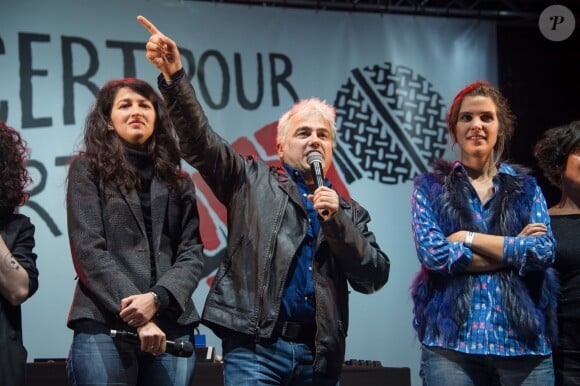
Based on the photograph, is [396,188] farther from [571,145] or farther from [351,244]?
[351,244]

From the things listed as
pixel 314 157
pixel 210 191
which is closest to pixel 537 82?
pixel 210 191

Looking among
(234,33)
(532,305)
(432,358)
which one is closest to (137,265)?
(432,358)

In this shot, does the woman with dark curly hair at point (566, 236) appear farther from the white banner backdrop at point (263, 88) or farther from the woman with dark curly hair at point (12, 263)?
the white banner backdrop at point (263, 88)

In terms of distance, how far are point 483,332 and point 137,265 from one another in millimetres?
1273

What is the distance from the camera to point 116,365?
291 centimetres

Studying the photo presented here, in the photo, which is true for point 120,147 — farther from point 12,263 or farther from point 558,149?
point 558,149

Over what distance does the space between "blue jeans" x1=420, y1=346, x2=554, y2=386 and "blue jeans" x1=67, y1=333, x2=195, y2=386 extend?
3.09 feet

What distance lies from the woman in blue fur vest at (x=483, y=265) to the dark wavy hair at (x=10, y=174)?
153cm

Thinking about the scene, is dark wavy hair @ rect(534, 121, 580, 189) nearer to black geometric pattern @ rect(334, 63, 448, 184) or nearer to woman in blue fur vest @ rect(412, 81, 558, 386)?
woman in blue fur vest @ rect(412, 81, 558, 386)

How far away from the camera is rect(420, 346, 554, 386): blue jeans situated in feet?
9.94

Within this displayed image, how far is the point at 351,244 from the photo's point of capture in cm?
298

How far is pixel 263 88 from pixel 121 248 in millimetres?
2997

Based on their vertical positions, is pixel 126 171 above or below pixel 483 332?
above

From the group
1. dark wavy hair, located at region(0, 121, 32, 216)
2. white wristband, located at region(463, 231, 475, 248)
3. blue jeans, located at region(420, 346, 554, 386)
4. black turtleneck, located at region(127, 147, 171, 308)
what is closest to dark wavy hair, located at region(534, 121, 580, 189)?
white wristband, located at region(463, 231, 475, 248)
